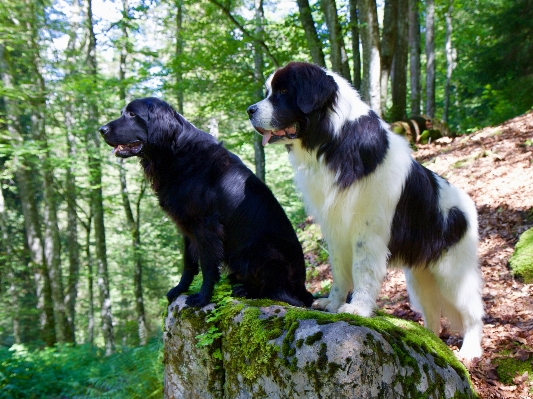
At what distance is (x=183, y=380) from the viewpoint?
3428 millimetres

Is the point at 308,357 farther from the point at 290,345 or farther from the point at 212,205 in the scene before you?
the point at 212,205

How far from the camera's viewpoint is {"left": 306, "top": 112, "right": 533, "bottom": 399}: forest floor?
346cm

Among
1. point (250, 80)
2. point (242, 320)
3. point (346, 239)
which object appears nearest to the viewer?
point (242, 320)

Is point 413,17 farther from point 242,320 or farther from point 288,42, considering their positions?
point 242,320

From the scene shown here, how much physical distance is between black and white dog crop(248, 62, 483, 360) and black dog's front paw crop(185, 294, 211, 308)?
1.01 metres

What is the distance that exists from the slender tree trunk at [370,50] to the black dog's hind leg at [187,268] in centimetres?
568

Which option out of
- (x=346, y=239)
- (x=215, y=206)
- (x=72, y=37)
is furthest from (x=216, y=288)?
(x=72, y=37)

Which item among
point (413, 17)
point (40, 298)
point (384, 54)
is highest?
point (413, 17)

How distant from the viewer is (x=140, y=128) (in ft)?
11.7

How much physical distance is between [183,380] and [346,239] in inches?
69.7

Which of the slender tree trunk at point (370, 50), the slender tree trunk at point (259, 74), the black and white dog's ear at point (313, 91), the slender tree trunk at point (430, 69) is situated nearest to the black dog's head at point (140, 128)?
the black and white dog's ear at point (313, 91)

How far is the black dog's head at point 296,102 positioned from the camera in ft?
10.0

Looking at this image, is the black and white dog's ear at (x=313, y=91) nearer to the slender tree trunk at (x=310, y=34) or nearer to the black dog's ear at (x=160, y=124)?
the black dog's ear at (x=160, y=124)

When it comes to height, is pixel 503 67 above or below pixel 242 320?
above
